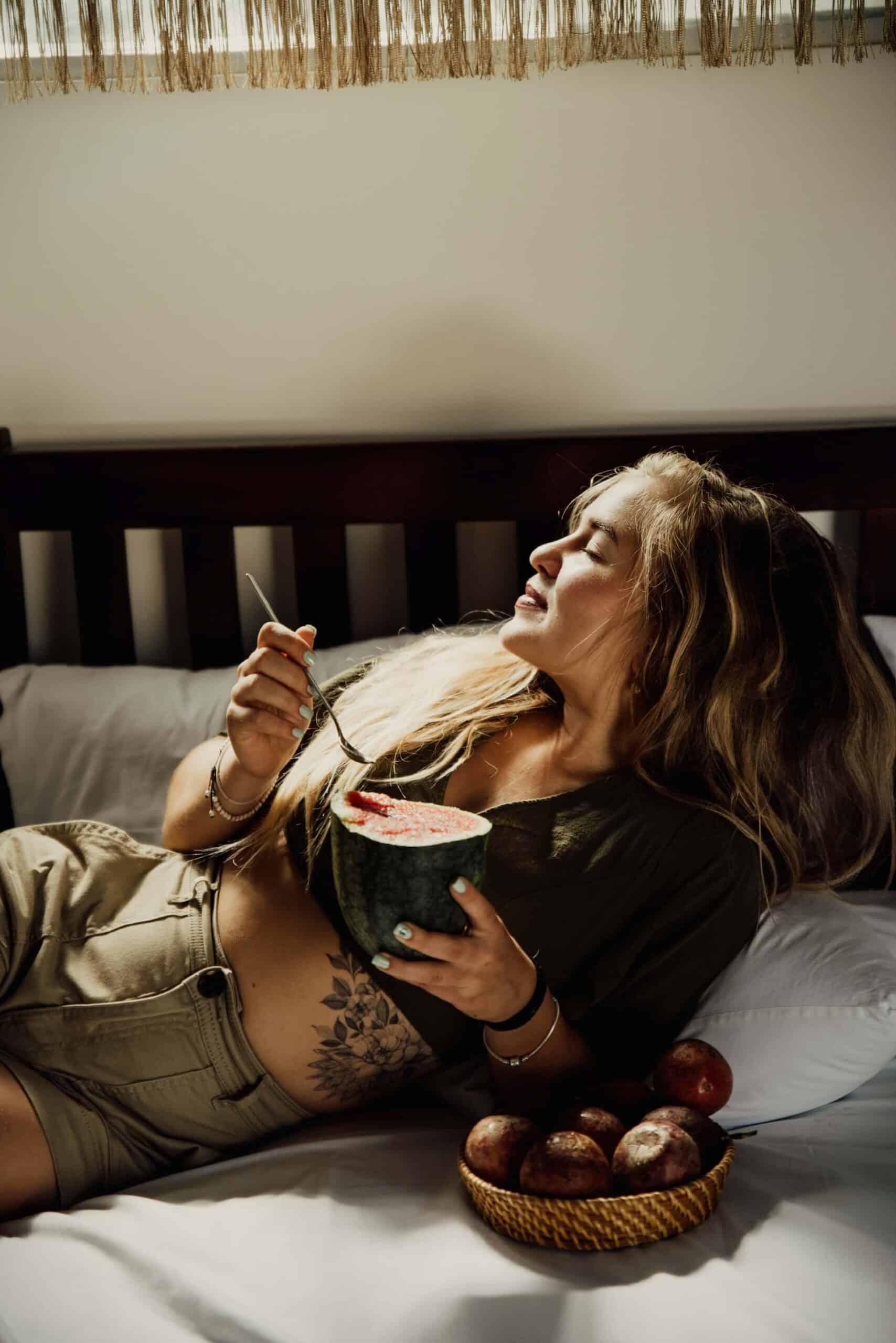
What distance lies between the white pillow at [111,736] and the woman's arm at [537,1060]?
0.67 m

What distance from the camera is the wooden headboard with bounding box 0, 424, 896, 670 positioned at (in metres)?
1.67

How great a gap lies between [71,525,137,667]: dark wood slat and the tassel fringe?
630 millimetres

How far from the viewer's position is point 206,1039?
1163 mm

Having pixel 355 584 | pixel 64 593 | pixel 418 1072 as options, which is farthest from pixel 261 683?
pixel 64 593

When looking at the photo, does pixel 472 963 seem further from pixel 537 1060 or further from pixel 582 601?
pixel 582 601

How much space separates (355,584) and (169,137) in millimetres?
718

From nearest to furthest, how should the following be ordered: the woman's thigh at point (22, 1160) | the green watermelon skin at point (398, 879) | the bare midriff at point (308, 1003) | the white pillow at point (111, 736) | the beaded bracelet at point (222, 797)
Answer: the green watermelon skin at point (398, 879) < the woman's thigh at point (22, 1160) < the bare midriff at point (308, 1003) < the beaded bracelet at point (222, 797) < the white pillow at point (111, 736)

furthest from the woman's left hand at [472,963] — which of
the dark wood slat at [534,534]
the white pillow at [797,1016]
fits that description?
the dark wood slat at [534,534]

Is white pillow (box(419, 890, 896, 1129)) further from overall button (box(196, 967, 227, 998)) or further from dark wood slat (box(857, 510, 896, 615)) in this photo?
dark wood slat (box(857, 510, 896, 615))

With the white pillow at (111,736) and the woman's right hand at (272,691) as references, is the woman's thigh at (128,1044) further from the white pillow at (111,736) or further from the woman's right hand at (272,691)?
the white pillow at (111,736)

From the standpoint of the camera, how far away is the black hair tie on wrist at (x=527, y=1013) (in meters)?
1.07

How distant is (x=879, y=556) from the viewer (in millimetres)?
1696

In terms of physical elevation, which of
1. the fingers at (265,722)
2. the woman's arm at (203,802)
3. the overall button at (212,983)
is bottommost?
the overall button at (212,983)

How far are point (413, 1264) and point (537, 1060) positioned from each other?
0.72 ft
